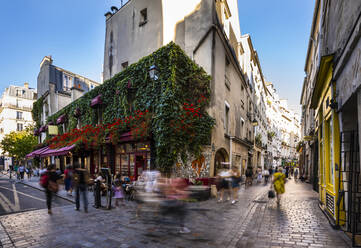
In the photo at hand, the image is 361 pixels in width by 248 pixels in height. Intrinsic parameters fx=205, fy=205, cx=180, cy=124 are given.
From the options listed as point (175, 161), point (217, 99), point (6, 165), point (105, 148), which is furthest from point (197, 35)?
point (6, 165)

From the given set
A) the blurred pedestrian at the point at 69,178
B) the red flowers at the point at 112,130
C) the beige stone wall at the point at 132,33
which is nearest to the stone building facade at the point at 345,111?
the red flowers at the point at 112,130

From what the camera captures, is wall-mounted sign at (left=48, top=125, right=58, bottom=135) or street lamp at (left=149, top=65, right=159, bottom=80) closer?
street lamp at (left=149, top=65, right=159, bottom=80)

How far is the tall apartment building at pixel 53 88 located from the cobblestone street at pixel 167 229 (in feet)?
60.4

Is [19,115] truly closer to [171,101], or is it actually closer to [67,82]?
[67,82]

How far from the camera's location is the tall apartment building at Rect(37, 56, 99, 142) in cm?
2478

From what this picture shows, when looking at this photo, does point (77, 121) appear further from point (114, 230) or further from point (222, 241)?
point (222, 241)

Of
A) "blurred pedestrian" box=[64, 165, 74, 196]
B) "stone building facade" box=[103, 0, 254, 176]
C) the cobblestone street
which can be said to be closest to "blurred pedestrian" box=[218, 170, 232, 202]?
"stone building facade" box=[103, 0, 254, 176]

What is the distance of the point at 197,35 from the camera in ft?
41.0

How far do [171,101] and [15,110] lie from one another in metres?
52.0

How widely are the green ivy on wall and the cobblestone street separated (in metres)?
3.17

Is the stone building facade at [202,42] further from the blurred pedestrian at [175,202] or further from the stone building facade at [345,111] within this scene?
the blurred pedestrian at [175,202]

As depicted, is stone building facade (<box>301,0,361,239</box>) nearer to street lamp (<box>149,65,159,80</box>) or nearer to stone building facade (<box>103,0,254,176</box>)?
stone building facade (<box>103,0,254,176</box>)

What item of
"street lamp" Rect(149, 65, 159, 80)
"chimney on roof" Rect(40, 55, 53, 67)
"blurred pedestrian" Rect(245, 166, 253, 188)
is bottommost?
"blurred pedestrian" Rect(245, 166, 253, 188)

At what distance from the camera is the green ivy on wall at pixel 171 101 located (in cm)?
951
